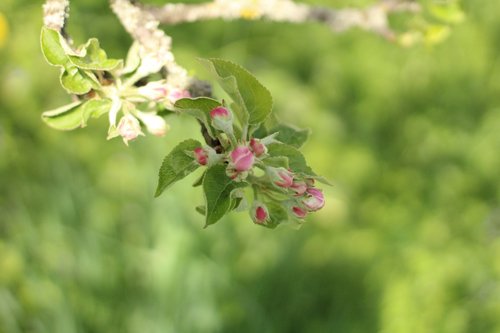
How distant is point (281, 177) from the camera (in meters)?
0.67

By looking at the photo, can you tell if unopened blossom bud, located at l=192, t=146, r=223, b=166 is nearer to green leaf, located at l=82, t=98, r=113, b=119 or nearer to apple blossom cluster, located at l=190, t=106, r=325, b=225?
apple blossom cluster, located at l=190, t=106, r=325, b=225

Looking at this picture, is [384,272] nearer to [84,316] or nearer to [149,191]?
[149,191]

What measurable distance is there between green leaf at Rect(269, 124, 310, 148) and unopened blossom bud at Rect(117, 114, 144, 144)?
193 mm

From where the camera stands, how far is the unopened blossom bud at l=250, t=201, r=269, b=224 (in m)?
0.71

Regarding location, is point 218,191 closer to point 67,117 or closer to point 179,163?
point 179,163

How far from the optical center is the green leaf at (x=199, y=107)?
Result: 2.19ft

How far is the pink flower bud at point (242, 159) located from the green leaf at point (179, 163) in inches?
2.0

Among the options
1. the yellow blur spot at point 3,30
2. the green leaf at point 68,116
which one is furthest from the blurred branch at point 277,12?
the yellow blur spot at point 3,30

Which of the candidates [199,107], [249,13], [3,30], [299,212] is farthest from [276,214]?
[3,30]

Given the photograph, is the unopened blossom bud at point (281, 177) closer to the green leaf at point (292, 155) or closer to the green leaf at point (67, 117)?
the green leaf at point (292, 155)

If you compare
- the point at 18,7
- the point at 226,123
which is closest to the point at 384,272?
the point at 18,7

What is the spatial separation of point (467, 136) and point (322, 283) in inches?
36.5

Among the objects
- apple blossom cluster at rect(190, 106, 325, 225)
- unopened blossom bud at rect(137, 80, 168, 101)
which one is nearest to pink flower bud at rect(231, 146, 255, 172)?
apple blossom cluster at rect(190, 106, 325, 225)

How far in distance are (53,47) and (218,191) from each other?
0.20 meters
